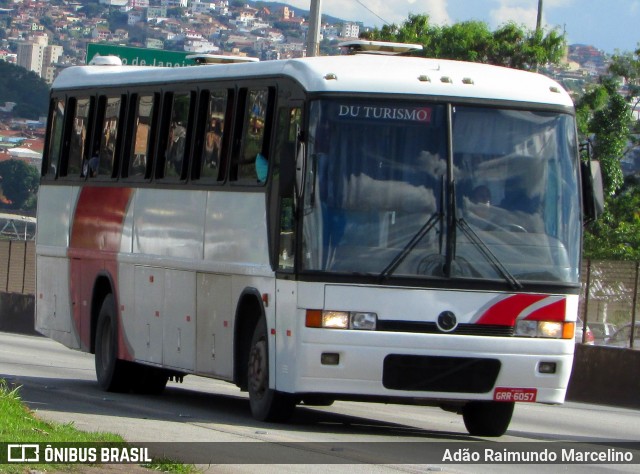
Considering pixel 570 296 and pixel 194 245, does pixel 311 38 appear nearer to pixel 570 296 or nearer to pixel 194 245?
pixel 194 245

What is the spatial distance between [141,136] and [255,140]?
3.13 meters

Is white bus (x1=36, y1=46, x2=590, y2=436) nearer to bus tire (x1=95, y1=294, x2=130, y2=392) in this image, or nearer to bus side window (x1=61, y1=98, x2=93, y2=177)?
bus tire (x1=95, y1=294, x2=130, y2=392)

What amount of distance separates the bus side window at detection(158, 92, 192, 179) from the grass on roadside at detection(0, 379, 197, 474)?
3958 millimetres

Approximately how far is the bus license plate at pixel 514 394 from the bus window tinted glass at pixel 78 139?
756 centimetres

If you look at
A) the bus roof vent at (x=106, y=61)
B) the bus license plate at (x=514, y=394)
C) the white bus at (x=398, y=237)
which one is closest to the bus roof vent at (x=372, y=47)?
the white bus at (x=398, y=237)

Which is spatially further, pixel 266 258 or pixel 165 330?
pixel 165 330

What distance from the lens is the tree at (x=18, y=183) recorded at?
85.7 metres

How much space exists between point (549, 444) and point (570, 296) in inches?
63.3

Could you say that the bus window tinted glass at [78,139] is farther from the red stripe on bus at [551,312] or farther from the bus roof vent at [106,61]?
the red stripe on bus at [551,312]

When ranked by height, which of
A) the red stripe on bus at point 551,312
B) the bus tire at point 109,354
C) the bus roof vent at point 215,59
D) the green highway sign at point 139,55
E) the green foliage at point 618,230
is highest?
the bus roof vent at point 215,59

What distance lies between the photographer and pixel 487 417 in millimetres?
14000

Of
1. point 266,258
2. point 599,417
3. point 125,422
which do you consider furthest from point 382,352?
point 599,417

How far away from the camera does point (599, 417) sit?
1797cm

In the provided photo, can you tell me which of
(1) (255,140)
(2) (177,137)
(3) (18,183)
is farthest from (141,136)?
(3) (18,183)
